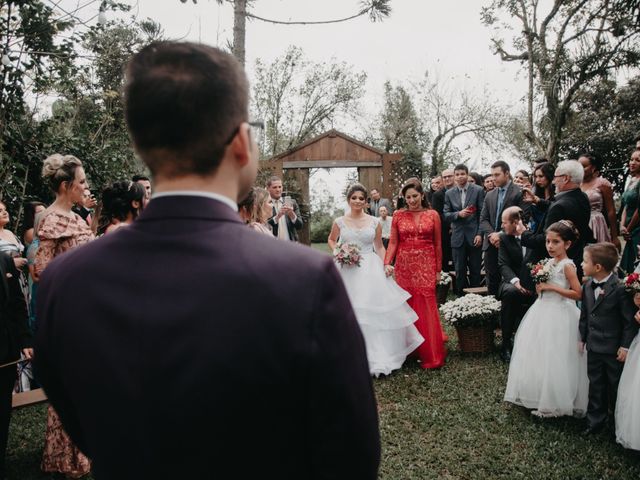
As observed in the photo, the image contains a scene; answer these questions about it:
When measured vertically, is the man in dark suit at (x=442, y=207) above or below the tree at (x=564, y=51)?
below

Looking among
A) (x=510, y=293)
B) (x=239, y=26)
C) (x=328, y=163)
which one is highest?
(x=239, y=26)

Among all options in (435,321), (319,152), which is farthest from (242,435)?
(319,152)

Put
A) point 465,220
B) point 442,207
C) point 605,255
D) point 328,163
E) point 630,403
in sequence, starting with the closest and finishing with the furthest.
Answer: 1. point 630,403
2. point 605,255
3. point 465,220
4. point 442,207
5. point 328,163

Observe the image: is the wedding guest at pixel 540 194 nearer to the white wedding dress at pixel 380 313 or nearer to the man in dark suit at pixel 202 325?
the white wedding dress at pixel 380 313

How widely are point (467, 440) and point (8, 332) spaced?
3.70 meters

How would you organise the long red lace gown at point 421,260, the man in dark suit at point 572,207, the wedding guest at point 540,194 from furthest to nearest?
the long red lace gown at point 421,260 < the wedding guest at point 540,194 < the man in dark suit at point 572,207

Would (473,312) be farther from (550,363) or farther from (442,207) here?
(442,207)

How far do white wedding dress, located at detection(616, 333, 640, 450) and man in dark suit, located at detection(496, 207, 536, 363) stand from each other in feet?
6.89

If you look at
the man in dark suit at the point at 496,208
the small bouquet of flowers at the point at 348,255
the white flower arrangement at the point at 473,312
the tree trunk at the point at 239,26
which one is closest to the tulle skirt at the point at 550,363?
the white flower arrangement at the point at 473,312

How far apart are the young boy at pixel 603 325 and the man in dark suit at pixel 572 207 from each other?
93 cm

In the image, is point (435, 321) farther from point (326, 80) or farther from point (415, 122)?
point (326, 80)

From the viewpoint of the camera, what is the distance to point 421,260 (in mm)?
6707

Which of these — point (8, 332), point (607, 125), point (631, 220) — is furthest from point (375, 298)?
point (607, 125)

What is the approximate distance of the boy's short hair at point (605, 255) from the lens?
4.25 metres
